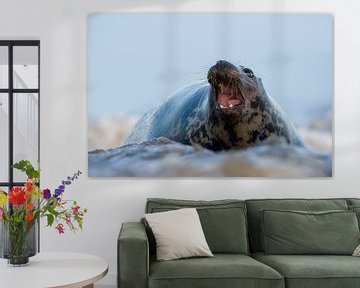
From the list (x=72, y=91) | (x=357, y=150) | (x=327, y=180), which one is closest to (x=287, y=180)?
(x=327, y=180)

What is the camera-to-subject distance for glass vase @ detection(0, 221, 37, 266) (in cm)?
342

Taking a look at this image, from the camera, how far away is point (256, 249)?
454 cm

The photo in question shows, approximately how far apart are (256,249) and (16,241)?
1902 millimetres

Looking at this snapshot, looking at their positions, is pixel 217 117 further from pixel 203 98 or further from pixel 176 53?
pixel 176 53

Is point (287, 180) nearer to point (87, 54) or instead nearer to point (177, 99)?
point (177, 99)

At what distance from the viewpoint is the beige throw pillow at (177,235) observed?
160 inches

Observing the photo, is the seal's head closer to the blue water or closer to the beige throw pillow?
the blue water

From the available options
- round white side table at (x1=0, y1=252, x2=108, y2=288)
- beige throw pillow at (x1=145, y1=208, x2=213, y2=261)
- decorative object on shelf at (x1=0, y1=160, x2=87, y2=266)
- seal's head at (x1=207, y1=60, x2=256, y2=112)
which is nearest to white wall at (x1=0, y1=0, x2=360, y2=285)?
seal's head at (x1=207, y1=60, x2=256, y2=112)

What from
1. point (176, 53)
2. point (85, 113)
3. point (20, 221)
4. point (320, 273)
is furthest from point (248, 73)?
point (20, 221)

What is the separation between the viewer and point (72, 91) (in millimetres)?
4863

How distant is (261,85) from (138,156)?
1171 mm

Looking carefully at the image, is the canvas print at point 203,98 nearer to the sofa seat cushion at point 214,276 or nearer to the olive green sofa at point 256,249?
the olive green sofa at point 256,249

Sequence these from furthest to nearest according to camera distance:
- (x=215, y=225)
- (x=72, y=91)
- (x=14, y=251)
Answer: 1. (x=72, y=91)
2. (x=215, y=225)
3. (x=14, y=251)

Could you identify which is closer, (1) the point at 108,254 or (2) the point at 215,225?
(2) the point at 215,225
